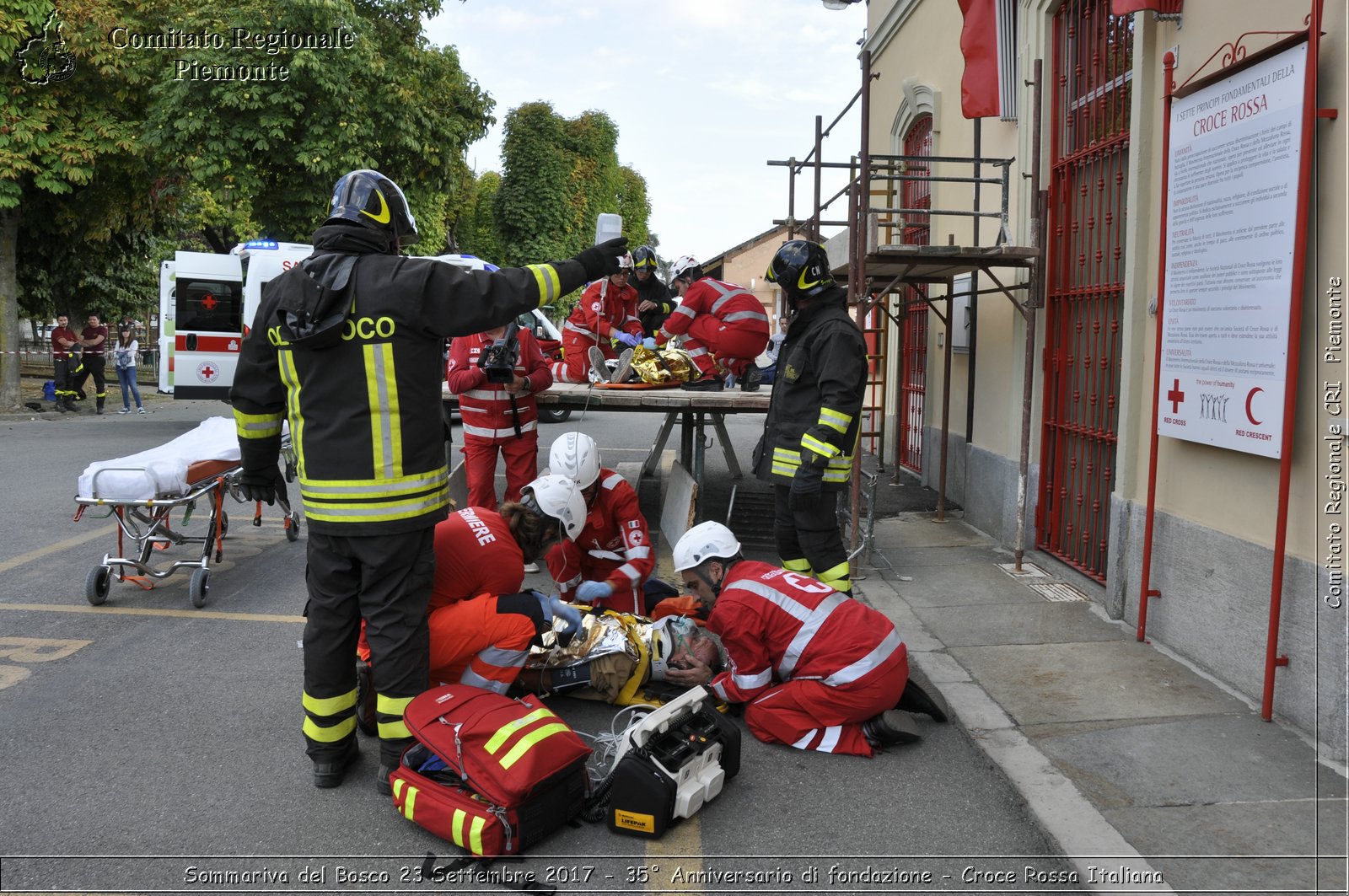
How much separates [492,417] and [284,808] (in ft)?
12.2

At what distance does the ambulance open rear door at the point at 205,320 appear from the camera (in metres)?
15.4

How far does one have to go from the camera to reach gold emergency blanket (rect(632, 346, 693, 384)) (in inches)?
326

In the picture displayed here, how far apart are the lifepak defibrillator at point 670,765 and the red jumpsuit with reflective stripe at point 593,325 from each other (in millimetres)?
5729

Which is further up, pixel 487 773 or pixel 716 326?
pixel 716 326

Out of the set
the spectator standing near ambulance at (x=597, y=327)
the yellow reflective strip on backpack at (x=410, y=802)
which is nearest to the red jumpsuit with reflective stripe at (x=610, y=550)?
the yellow reflective strip on backpack at (x=410, y=802)

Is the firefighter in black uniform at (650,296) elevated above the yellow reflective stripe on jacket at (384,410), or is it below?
above

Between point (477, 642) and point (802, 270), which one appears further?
point (802, 270)

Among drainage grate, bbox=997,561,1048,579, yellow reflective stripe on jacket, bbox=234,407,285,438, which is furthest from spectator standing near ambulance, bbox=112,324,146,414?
drainage grate, bbox=997,561,1048,579

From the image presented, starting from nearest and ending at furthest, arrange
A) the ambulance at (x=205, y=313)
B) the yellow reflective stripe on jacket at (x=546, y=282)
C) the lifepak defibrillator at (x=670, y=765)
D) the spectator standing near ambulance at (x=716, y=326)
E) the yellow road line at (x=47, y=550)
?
the lifepak defibrillator at (x=670, y=765)
the yellow reflective stripe on jacket at (x=546, y=282)
the yellow road line at (x=47, y=550)
the spectator standing near ambulance at (x=716, y=326)
the ambulance at (x=205, y=313)

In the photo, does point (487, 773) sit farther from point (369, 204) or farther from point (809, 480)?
point (809, 480)

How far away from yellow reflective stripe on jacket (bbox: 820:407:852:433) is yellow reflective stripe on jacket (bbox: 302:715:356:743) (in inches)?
106

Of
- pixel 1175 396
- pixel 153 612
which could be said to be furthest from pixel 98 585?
pixel 1175 396

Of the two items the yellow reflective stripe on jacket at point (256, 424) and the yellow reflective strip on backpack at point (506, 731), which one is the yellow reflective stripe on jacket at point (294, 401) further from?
the yellow reflective strip on backpack at point (506, 731)

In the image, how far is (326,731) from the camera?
3709 mm
